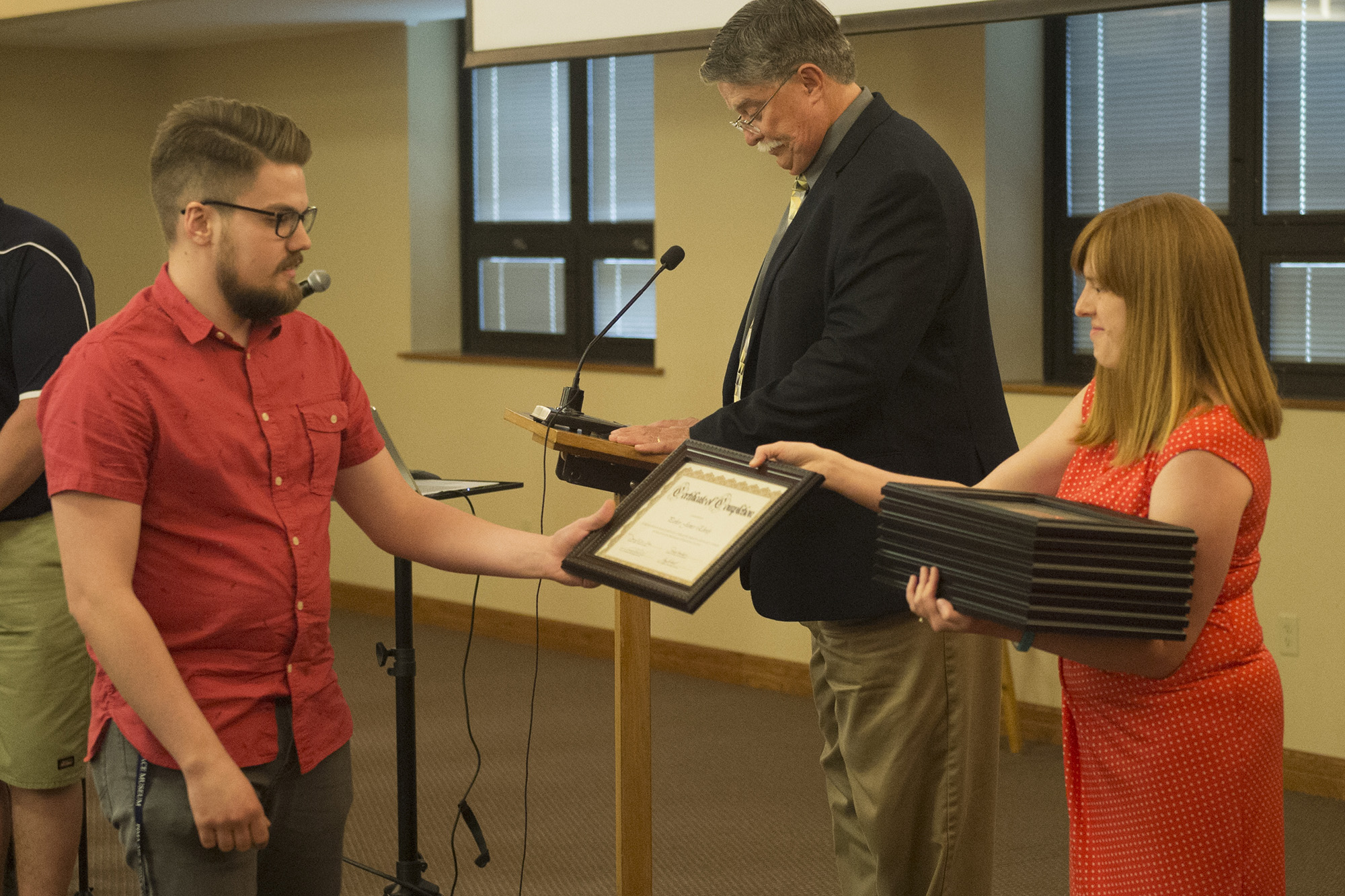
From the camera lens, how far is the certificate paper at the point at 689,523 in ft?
5.55

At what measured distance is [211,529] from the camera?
159 centimetres

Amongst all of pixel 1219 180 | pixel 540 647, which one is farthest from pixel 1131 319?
pixel 540 647

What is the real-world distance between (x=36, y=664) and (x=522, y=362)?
3282 mm

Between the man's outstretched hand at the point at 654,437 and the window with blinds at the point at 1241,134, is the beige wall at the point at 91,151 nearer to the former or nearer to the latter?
the window with blinds at the point at 1241,134

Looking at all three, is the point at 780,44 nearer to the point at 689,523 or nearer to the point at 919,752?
the point at 689,523

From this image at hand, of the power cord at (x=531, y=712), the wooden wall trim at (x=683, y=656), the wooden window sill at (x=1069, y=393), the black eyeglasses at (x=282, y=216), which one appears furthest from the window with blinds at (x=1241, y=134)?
the black eyeglasses at (x=282, y=216)

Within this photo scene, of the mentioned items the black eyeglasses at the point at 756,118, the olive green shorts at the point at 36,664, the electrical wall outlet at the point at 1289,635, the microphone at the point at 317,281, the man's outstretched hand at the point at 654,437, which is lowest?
the electrical wall outlet at the point at 1289,635

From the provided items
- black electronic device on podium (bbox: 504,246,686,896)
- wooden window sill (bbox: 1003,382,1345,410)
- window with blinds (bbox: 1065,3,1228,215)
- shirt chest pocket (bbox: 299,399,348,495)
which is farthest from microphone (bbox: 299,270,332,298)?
window with blinds (bbox: 1065,3,1228,215)

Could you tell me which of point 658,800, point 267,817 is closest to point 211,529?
point 267,817

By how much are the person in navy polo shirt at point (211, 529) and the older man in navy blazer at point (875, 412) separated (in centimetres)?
66

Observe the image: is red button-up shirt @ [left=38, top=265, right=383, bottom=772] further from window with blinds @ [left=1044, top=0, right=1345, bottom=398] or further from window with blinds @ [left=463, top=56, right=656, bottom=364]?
window with blinds @ [left=463, top=56, right=656, bottom=364]

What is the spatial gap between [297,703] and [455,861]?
1951mm

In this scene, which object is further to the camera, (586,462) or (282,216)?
(586,462)

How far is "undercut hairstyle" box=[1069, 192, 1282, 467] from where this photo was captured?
1567mm
